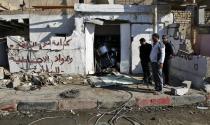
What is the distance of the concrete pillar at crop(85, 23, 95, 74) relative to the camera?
16.8 meters

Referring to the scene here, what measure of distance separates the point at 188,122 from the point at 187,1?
27.8ft

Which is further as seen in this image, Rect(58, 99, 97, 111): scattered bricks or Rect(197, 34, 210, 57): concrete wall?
Rect(197, 34, 210, 57): concrete wall

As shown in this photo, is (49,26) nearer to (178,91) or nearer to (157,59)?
(157,59)

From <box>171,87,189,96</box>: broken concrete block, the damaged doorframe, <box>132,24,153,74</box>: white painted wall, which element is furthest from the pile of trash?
<box>171,87,189,96</box>: broken concrete block

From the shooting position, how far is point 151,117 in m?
10.1

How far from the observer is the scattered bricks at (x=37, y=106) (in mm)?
11016

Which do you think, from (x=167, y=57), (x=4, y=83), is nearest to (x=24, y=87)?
(x=4, y=83)

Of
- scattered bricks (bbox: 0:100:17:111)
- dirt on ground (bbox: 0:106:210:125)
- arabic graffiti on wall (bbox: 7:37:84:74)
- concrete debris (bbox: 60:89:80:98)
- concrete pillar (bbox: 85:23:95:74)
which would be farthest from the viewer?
concrete pillar (bbox: 85:23:95:74)

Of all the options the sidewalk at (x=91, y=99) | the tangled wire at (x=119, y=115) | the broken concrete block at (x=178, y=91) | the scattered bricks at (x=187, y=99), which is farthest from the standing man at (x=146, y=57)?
the tangled wire at (x=119, y=115)

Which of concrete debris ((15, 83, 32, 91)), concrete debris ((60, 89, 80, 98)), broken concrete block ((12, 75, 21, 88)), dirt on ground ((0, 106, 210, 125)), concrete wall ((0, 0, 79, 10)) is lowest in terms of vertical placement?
dirt on ground ((0, 106, 210, 125))

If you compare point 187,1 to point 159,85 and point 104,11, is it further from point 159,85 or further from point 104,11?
point 159,85

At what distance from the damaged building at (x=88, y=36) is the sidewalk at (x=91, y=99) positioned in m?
3.56

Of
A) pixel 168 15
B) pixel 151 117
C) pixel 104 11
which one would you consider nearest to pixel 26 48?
pixel 104 11

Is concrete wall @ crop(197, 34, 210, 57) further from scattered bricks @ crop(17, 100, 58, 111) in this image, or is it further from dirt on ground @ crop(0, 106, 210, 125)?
scattered bricks @ crop(17, 100, 58, 111)
